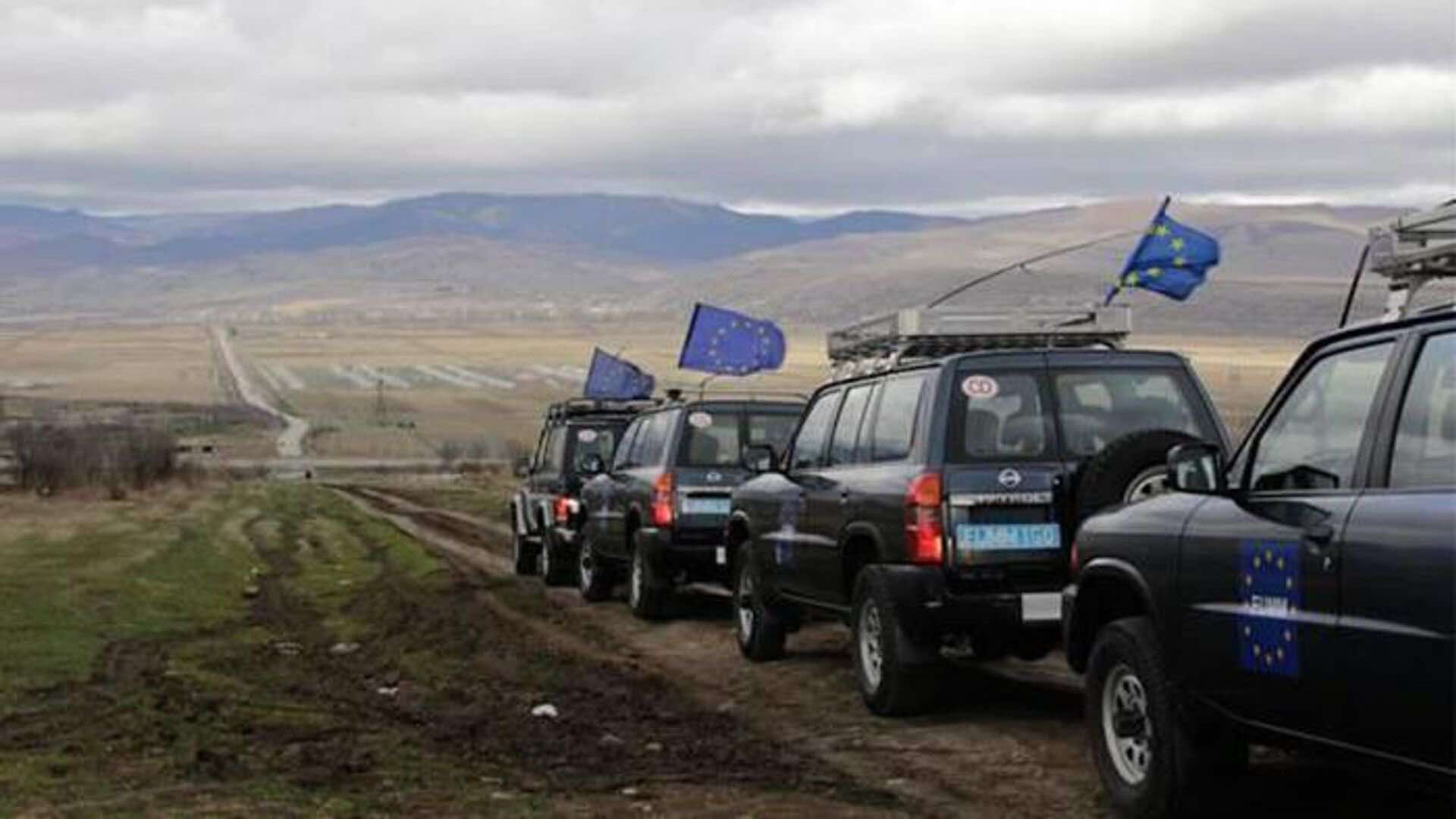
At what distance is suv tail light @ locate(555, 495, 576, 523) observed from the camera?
21.2 metres

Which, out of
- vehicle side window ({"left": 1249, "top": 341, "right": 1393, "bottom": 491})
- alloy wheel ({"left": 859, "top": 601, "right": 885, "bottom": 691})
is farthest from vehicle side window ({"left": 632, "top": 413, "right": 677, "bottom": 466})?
vehicle side window ({"left": 1249, "top": 341, "right": 1393, "bottom": 491})

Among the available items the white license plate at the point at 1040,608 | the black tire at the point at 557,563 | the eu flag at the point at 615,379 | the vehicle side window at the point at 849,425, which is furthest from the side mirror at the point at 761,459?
the eu flag at the point at 615,379

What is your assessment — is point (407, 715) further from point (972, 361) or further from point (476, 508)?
point (476, 508)

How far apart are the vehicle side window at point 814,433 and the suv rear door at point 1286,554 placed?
5396mm

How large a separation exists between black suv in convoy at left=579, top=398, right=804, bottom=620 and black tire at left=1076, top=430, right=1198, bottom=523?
256 inches

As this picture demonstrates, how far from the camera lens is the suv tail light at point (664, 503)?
1662cm

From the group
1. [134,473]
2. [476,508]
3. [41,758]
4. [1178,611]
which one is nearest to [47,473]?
[134,473]

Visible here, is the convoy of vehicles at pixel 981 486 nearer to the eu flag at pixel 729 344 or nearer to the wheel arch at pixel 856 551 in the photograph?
the wheel arch at pixel 856 551

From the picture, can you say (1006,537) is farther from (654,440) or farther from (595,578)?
(595,578)

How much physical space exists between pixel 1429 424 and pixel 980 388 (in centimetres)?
453

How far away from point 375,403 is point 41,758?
15840cm

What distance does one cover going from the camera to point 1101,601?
8.16m

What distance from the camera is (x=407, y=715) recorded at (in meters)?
11.8

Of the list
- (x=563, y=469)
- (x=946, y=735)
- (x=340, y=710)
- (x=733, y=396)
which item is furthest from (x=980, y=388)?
(x=563, y=469)
